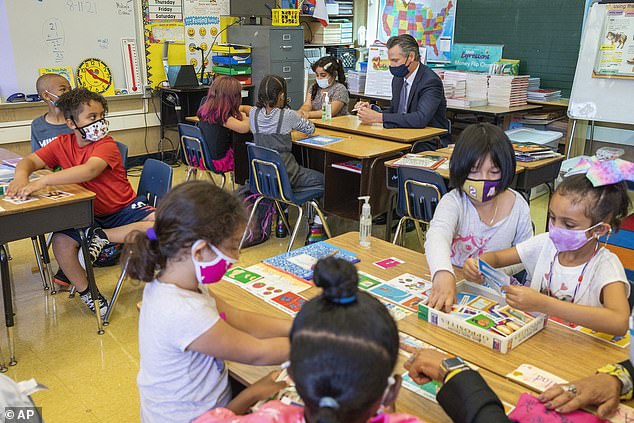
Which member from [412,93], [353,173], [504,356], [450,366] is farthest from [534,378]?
[412,93]

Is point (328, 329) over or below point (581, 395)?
over

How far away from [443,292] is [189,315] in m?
0.79

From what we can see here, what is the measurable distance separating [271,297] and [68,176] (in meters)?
1.65

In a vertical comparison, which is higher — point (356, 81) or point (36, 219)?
point (356, 81)

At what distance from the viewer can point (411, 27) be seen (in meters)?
6.93

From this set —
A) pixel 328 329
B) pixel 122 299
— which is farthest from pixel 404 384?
pixel 122 299

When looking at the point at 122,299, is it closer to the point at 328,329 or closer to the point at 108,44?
the point at 328,329

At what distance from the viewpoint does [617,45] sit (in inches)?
163

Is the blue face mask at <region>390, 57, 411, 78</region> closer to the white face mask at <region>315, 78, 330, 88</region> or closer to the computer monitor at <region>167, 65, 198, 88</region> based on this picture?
the white face mask at <region>315, 78, 330, 88</region>

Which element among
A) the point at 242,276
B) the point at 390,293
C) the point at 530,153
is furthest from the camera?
the point at 530,153

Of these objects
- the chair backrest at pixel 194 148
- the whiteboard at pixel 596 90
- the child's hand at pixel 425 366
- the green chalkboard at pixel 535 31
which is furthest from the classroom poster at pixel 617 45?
the child's hand at pixel 425 366

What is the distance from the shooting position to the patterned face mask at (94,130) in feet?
9.66

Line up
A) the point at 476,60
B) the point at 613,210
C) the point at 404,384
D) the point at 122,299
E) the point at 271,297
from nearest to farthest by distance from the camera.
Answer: the point at 404,384
the point at 613,210
the point at 271,297
the point at 122,299
the point at 476,60

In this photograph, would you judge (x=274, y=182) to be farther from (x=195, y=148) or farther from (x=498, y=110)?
(x=498, y=110)
